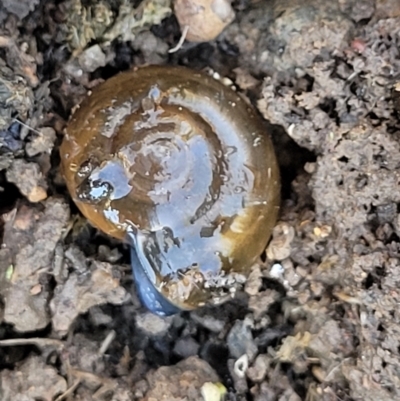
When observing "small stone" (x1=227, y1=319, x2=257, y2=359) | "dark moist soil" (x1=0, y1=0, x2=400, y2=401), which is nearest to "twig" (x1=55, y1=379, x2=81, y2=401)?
"dark moist soil" (x1=0, y1=0, x2=400, y2=401)

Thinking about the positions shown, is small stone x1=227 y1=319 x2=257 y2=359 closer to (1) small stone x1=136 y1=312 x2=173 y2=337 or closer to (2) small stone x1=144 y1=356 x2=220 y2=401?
→ (2) small stone x1=144 y1=356 x2=220 y2=401

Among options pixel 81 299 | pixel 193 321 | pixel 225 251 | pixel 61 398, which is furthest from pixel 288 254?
pixel 61 398

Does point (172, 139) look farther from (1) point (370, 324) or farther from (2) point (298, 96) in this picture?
(1) point (370, 324)

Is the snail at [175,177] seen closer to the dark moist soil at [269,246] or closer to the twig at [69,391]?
the dark moist soil at [269,246]

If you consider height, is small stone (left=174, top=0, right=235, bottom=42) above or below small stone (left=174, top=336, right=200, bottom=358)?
above

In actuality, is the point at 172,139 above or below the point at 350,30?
below
